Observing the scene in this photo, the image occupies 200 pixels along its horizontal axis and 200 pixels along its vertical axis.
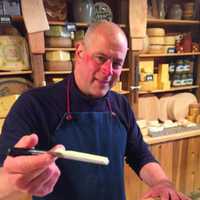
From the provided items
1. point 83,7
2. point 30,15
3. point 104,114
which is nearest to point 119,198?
point 104,114

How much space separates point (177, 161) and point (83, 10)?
1443mm

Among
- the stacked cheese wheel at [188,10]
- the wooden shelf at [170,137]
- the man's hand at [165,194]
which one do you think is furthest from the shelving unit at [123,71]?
the man's hand at [165,194]

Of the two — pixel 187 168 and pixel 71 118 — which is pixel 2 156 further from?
pixel 187 168

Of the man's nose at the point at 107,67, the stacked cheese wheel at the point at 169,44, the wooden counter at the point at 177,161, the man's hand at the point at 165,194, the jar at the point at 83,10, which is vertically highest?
the jar at the point at 83,10

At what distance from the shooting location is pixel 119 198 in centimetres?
96

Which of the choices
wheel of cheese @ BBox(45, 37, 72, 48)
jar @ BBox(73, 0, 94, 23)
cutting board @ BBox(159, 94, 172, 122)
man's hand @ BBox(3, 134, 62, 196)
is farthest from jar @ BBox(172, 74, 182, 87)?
man's hand @ BBox(3, 134, 62, 196)

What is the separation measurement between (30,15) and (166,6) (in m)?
1.31

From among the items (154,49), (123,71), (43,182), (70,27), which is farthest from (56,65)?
(43,182)

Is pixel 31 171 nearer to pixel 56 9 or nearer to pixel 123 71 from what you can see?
pixel 56 9

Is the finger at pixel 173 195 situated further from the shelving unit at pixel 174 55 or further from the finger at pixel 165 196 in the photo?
the shelving unit at pixel 174 55

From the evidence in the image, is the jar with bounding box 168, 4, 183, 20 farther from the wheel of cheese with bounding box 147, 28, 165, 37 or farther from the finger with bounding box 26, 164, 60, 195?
the finger with bounding box 26, 164, 60, 195

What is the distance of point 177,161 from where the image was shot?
205cm

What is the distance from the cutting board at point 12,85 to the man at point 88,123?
868mm

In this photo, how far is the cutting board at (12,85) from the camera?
1.65m
